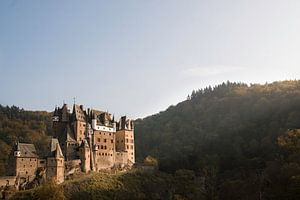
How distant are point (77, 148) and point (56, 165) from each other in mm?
5722

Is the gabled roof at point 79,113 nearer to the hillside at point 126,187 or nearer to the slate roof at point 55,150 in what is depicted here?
the slate roof at point 55,150

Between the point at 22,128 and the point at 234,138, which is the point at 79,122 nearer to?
the point at 234,138

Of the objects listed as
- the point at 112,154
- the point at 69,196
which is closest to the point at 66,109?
the point at 112,154

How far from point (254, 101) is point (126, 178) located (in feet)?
175

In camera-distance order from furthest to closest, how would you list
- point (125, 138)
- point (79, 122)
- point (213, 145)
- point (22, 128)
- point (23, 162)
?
point (22, 128)
point (213, 145)
point (125, 138)
point (79, 122)
point (23, 162)

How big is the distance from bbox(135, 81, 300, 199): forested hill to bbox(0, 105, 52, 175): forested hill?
82.9 ft

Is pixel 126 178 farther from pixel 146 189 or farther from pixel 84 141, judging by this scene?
pixel 84 141

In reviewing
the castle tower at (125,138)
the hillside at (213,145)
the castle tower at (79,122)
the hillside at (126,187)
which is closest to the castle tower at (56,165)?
the hillside at (126,187)

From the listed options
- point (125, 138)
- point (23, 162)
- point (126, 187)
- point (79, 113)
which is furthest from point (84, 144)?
point (125, 138)

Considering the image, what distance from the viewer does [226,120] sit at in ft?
345

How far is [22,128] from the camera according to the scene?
388 ft

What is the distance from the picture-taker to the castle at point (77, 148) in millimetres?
60219

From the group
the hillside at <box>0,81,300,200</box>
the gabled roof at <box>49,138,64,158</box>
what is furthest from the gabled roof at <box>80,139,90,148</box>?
the hillside at <box>0,81,300,200</box>

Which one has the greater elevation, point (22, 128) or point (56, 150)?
point (22, 128)
